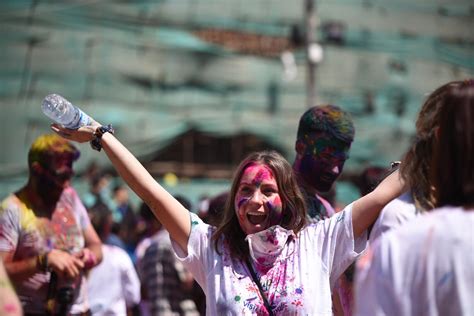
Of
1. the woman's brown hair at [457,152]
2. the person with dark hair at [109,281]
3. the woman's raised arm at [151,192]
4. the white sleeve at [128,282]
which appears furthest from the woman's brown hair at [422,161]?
the white sleeve at [128,282]

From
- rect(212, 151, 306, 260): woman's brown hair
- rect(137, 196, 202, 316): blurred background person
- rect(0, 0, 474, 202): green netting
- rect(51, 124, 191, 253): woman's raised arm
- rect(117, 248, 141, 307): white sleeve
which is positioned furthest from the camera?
rect(0, 0, 474, 202): green netting

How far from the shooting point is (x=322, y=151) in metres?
5.07

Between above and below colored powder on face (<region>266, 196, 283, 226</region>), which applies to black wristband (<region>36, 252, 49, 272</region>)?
below

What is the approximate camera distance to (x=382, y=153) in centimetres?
2291

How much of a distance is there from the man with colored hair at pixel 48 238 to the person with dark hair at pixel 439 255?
299 centimetres

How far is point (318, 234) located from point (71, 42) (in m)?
17.7

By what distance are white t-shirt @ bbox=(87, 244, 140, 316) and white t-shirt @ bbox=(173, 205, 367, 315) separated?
313 cm

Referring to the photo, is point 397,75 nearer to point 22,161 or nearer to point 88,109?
point 88,109

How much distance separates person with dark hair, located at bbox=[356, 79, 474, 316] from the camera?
272cm

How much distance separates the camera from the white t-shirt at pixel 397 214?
3285 mm

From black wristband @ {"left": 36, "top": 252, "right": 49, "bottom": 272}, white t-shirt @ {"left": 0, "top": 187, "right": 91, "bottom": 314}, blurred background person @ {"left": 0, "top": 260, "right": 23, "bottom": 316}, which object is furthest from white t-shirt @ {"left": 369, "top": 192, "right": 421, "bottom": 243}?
white t-shirt @ {"left": 0, "top": 187, "right": 91, "bottom": 314}

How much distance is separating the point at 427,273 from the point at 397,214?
59 cm

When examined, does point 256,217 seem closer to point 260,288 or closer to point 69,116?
point 260,288

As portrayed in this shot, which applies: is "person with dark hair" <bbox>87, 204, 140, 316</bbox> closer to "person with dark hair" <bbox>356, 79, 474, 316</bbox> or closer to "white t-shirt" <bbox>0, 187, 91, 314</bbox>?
"white t-shirt" <bbox>0, 187, 91, 314</bbox>
